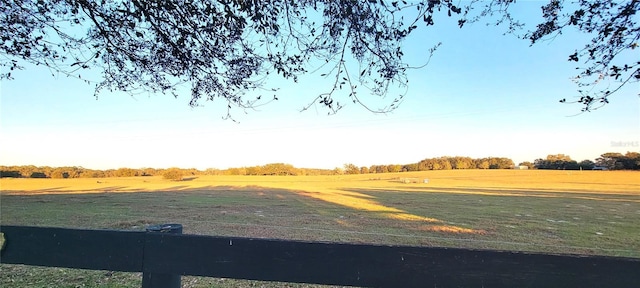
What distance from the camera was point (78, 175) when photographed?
49.8 m

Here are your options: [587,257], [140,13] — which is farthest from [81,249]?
[587,257]

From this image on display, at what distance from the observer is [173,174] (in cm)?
5559

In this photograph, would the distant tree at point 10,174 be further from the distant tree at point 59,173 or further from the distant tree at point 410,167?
the distant tree at point 410,167

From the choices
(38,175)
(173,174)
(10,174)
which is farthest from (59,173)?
(173,174)

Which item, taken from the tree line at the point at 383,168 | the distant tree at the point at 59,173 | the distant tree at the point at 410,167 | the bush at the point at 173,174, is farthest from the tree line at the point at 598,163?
the distant tree at the point at 59,173

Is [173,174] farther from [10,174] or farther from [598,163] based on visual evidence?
[598,163]

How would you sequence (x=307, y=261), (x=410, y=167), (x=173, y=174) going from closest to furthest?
1. (x=307, y=261)
2. (x=173, y=174)
3. (x=410, y=167)

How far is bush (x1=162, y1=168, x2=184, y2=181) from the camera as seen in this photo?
55.2 metres

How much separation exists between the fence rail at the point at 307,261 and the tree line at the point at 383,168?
5158cm

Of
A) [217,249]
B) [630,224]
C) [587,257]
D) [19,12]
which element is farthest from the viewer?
[630,224]

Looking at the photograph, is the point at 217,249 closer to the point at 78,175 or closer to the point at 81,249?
the point at 81,249

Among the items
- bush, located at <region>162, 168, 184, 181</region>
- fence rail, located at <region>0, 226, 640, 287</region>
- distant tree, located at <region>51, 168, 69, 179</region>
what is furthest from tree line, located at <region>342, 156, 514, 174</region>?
fence rail, located at <region>0, 226, 640, 287</region>

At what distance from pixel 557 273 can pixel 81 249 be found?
7.83 ft

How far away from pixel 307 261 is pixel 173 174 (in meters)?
59.4
